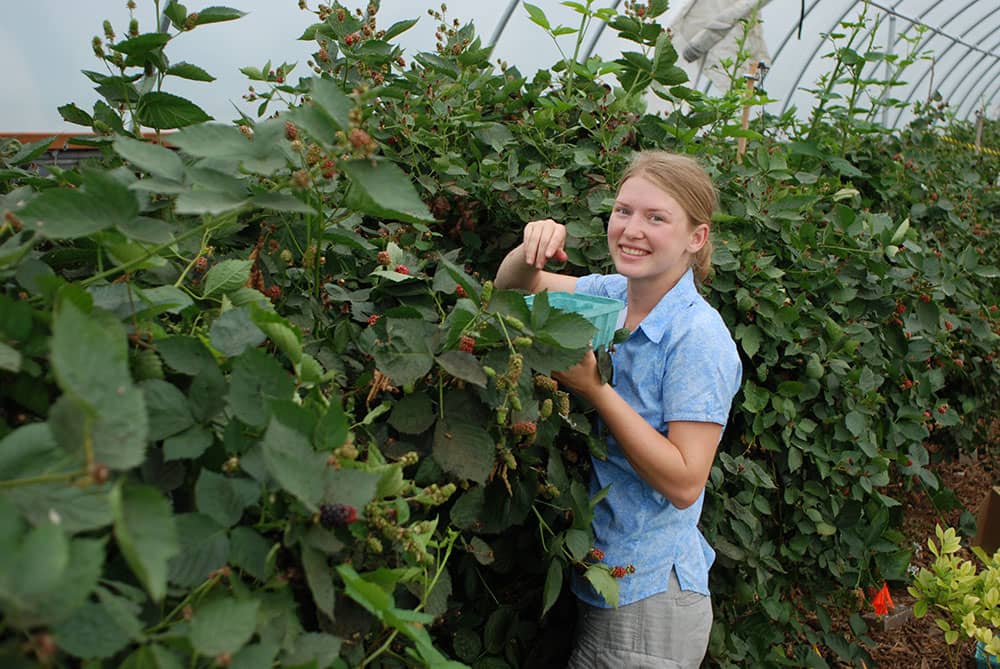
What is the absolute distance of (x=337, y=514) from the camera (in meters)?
0.70

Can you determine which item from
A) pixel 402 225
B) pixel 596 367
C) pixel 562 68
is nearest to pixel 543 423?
pixel 596 367

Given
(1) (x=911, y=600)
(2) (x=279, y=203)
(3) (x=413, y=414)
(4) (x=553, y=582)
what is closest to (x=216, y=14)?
(2) (x=279, y=203)

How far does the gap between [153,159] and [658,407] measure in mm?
1027

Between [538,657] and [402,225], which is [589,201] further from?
[538,657]

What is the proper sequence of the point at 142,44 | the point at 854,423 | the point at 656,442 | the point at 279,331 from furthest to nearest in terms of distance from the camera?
the point at 854,423
the point at 656,442
the point at 142,44
the point at 279,331

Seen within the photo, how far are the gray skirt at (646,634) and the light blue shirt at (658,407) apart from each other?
24mm

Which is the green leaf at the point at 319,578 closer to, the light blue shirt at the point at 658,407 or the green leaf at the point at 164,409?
the green leaf at the point at 164,409

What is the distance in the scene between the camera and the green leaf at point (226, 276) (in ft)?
3.26

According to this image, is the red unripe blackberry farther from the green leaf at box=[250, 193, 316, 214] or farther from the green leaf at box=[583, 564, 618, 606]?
the green leaf at box=[583, 564, 618, 606]

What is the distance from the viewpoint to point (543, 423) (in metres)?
1.29

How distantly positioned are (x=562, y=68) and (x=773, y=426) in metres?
1.12

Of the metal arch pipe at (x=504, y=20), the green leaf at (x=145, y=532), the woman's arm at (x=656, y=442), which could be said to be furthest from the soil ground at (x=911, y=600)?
the metal arch pipe at (x=504, y=20)

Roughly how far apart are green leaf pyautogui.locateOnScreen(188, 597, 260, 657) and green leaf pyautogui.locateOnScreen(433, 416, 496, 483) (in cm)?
42

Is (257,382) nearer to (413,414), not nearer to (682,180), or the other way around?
(413,414)
